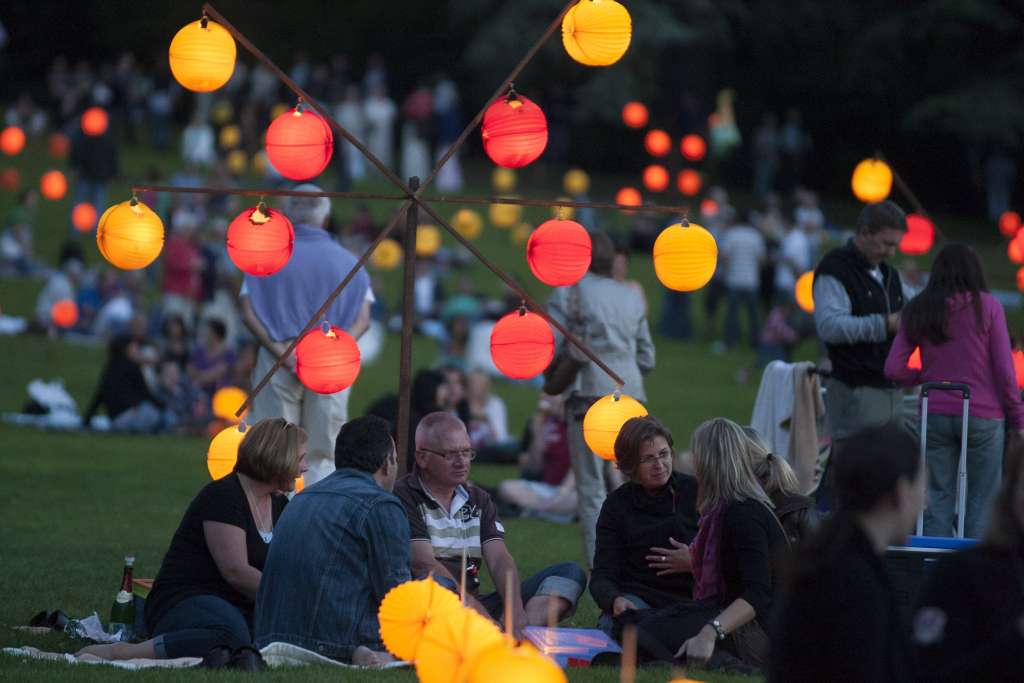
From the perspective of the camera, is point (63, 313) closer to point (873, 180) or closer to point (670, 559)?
point (873, 180)

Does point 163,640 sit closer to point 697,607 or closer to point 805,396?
point 697,607

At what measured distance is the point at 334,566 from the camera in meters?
6.48

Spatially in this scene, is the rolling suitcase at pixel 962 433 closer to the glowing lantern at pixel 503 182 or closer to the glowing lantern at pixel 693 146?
the glowing lantern at pixel 503 182

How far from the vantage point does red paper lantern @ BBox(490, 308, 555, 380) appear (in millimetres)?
8008

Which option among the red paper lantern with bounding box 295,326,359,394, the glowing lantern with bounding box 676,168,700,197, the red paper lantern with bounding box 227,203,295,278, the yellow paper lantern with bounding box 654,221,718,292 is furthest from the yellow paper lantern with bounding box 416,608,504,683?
the glowing lantern with bounding box 676,168,700,197

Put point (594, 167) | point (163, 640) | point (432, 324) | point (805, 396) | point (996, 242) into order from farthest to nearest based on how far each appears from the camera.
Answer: point (594, 167)
point (996, 242)
point (432, 324)
point (805, 396)
point (163, 640)

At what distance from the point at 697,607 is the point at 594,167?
32822 mm

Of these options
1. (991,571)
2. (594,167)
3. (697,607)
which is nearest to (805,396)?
(697,607)

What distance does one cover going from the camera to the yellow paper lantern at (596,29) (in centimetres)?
805

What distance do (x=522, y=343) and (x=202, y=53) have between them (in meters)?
2.12

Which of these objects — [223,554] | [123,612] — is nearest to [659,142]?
[123,612]

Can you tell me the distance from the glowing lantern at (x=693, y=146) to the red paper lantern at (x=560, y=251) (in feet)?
81.6

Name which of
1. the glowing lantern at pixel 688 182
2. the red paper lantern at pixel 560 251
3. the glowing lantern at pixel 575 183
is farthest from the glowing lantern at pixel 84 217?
the red paper lantern at pixel 560 251

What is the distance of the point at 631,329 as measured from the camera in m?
9.41
